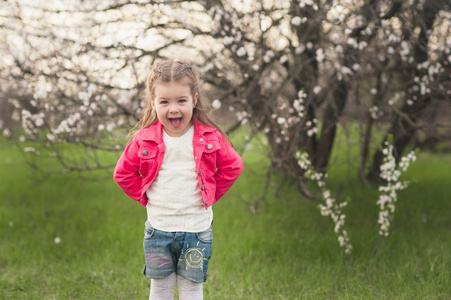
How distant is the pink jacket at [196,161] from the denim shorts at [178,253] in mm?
187

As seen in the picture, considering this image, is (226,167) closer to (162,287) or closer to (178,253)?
(178,253)

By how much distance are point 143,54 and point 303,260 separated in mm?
2341

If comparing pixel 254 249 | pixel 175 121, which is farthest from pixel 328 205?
pixel 175 121

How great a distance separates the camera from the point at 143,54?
3916mm

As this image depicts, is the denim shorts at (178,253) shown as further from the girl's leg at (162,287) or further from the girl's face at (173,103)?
the girl's face at (173,103)

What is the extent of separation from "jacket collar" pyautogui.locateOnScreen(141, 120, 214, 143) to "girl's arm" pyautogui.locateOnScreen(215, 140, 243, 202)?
127 mm

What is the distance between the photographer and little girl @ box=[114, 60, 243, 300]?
2.09 meters

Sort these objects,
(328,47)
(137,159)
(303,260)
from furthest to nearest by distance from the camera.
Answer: (328,47) → (303,260) → (137,159)

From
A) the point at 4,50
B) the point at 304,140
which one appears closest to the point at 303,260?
the point at 304,140

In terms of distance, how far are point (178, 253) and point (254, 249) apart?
5.62ft

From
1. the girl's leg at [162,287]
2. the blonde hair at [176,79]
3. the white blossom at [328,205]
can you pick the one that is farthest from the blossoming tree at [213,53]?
the girl's leg at [162,287]

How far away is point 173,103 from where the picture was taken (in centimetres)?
205

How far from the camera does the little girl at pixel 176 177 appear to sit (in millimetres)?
2088

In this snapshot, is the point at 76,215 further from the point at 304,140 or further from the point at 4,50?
the point at 304,140
